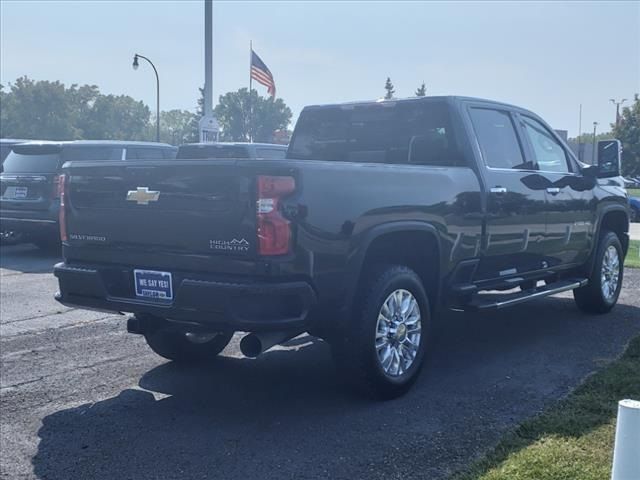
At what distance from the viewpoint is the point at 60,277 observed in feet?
16.8

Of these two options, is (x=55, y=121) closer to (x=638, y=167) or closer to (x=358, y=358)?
(x=638, y=167)

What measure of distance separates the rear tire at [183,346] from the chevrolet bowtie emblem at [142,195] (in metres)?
1.31

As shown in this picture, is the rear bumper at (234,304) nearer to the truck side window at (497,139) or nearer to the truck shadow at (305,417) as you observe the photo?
the truck shadow at (305,417)

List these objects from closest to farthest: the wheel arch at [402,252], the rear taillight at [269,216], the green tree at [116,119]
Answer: the rear taillight at [269,216]
the wheel arch at [402,252]
the green tree at [116,119]

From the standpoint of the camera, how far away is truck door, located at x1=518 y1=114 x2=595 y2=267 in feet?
22.5

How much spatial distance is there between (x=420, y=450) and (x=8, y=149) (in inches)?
526

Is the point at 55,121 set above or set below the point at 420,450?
above

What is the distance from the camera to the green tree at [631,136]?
168 feet

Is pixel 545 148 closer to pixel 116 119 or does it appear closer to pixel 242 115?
pixel 242 115

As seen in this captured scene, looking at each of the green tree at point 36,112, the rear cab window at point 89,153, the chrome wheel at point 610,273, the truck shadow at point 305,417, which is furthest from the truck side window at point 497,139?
the green tree at point 36,112

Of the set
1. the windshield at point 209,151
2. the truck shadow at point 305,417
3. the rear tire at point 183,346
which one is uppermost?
the windshield at point 209,151

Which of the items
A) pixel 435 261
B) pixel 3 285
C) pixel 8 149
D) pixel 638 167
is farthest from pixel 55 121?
pixel 435 261

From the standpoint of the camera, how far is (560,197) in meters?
6.96

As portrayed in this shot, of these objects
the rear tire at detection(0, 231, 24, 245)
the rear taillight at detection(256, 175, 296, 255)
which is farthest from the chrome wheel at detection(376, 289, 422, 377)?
the rear tire at detection(0, 231, 24, 245)
